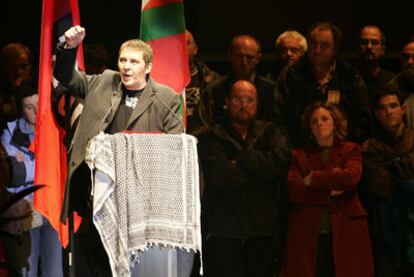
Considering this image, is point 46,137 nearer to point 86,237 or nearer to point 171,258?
point 86,237

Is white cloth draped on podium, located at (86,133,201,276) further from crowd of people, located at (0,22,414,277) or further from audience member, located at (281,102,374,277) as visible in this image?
audience member, located at (281,102,374,277)

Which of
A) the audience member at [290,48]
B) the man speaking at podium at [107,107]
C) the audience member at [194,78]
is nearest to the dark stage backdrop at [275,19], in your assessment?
→ the audience member at [290,48]

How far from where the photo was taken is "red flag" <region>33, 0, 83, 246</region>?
21.2ft

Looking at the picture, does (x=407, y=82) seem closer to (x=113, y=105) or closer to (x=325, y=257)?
(x=325, y=257)

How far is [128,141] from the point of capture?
5.38m

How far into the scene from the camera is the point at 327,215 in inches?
269

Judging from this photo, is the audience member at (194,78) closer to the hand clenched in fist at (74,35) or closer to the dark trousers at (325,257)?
the dark trousers at (325,257)

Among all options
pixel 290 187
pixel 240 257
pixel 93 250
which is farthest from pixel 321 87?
pixel 93 250

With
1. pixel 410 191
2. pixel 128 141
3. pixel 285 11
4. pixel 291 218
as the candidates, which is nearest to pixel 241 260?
pixel 291 218

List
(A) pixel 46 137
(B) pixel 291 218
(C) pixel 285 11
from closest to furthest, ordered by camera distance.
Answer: (A) pixel 46 137
(B) pixel 291 218
(C) pixel 285 11

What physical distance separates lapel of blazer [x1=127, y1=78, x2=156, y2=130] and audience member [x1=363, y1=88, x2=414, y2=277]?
74.1 inches

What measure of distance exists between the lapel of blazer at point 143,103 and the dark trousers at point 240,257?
4.92 ft

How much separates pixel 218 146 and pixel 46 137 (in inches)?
46.7

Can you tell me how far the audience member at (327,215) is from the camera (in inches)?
267
